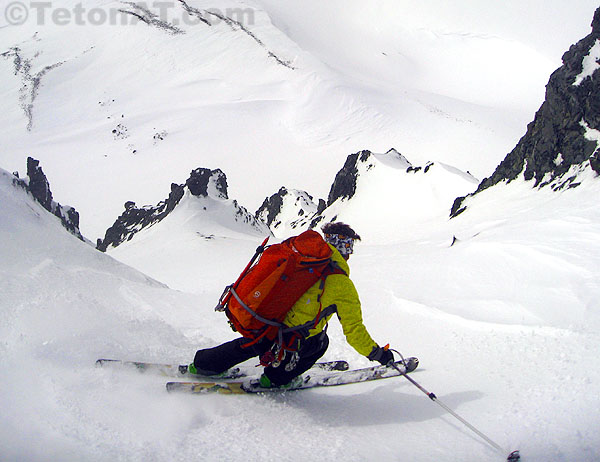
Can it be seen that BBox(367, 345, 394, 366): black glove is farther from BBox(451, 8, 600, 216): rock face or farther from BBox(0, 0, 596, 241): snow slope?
BBox(0, 0, 596, 241): snow slope

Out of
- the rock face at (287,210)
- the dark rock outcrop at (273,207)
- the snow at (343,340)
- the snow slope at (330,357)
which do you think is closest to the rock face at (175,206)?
the snow at (343,340)

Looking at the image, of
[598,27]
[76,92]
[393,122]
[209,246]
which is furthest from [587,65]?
[76,92]

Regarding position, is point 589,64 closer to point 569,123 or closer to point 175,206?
point 569,123

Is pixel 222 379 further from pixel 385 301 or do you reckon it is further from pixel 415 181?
pixel 415 181

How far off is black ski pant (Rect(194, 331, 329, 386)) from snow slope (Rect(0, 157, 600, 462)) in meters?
0.19

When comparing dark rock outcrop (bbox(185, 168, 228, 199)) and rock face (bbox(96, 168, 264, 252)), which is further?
rock face (bbox(96, 168, 264, 252))

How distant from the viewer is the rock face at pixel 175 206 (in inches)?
923

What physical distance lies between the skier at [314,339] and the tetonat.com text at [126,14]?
7614cm

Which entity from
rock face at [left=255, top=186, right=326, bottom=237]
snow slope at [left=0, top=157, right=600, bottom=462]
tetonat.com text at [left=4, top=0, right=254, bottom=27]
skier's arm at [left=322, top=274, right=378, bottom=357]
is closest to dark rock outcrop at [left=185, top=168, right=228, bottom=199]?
rock face at [left=255, top=186, right=326, bottom=237]

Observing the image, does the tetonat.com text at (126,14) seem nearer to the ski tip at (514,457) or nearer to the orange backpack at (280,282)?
the orange backpack at (280,282)

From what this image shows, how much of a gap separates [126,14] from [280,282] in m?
83.1

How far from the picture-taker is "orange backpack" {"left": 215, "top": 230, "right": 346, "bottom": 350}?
2.99m

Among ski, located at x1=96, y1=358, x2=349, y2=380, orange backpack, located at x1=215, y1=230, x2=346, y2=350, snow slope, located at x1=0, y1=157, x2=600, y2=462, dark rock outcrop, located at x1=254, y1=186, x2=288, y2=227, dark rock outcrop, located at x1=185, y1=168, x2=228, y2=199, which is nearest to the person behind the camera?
snow slope, located at x1=0, y1=157, x2=600, y2=462

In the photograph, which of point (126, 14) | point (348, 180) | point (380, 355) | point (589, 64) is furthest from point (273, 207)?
point (126, 14)
